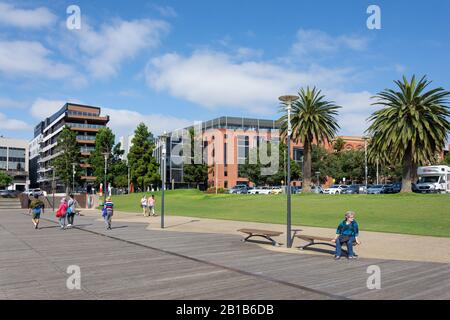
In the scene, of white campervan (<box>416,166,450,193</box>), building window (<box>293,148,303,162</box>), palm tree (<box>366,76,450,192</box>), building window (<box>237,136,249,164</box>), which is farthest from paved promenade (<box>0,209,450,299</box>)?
building window (<box>293,148,303,162</box>)

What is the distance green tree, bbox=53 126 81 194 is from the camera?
75438 millimetres

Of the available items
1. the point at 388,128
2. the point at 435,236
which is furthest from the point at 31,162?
the point at 435,236

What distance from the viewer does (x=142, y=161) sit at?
68.6 m

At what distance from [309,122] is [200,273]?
34396 millimetres

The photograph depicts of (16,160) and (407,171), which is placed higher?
(16,160)

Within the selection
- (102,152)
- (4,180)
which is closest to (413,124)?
(102,152)

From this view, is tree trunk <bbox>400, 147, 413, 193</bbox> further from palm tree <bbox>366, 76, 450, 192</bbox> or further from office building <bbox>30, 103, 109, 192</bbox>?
office building <bbox>30, 103, 109, 192</bbox>

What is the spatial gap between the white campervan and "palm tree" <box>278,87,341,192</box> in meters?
11.2

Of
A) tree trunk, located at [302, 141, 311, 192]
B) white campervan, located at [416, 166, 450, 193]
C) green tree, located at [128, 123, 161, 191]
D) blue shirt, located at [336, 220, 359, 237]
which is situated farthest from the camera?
green tree, located at [128, 123, 161, 191]

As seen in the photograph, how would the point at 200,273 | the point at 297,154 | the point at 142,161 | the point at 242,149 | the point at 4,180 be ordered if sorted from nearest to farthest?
the point at 200,273, the point at 142,161, the point at 242,149, the point at 4,180, the point at 297,154

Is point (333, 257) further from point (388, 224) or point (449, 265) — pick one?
point (388, 224)

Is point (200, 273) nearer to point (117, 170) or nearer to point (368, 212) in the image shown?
point (368, 212)

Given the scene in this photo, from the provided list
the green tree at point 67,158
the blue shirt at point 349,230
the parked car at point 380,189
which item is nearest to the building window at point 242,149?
the green tree at point 67,158

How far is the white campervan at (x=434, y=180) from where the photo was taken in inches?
1608
